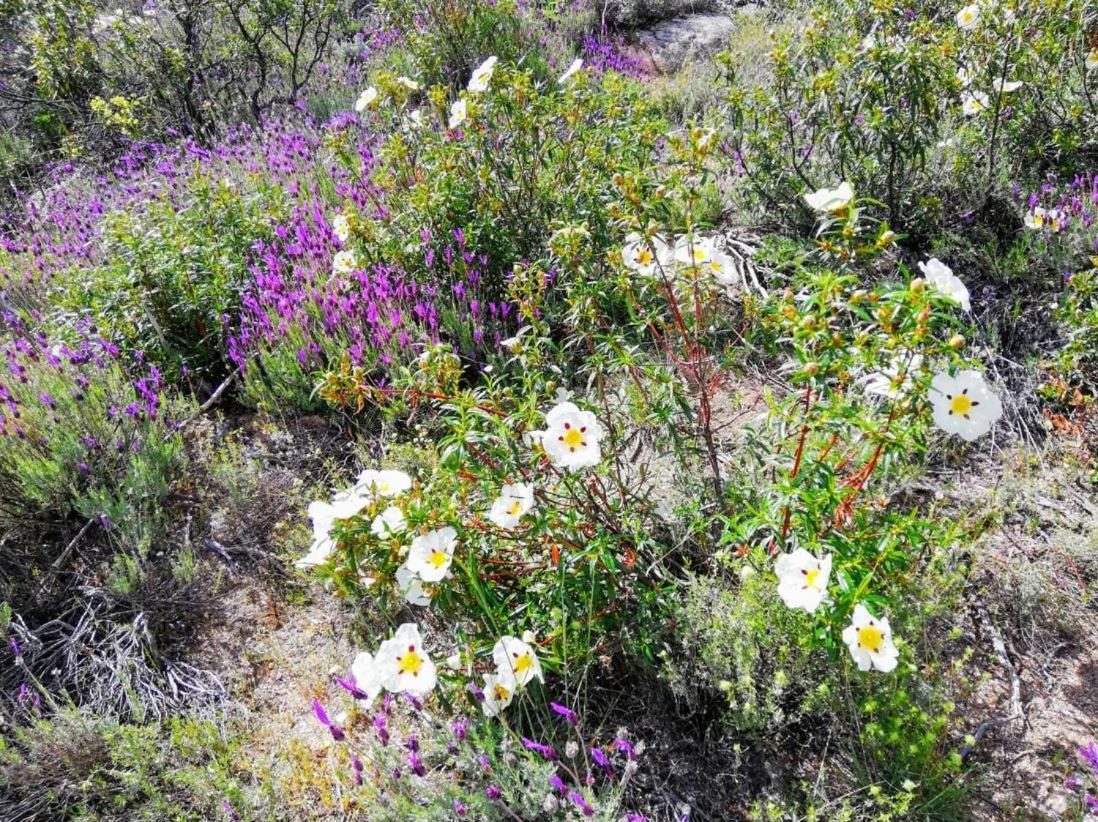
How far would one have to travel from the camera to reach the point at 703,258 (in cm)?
216

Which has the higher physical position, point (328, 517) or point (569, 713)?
point (328, 517)

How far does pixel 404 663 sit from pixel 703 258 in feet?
4.84

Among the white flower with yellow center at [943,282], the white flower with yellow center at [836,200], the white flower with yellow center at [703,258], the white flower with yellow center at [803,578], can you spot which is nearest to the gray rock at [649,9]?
the white flower with yellow center at [703,258]

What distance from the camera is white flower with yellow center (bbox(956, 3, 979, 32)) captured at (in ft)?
11.3

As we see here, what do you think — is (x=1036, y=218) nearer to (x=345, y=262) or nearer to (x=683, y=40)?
(x=345, y=262)

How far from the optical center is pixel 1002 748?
7.10 ft

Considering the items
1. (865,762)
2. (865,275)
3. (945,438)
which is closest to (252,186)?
(865,275)

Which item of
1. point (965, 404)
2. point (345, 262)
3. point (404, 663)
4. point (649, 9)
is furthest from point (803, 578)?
point (649, 9)

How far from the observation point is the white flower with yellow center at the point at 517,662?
1.92 meters

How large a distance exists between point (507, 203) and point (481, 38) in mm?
3614

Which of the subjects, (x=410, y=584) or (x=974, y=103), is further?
(x=974, y=103)

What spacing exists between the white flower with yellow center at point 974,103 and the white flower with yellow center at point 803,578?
10.4ft

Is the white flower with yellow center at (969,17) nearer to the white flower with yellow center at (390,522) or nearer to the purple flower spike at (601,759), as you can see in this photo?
the white flower with yellow center at (390,522)

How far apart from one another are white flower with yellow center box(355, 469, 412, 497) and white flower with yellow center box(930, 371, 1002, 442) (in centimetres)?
143
